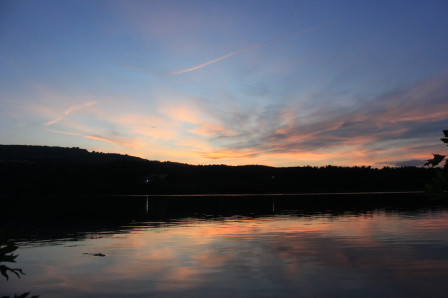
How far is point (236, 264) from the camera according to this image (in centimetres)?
1962

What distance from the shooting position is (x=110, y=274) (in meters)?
17.9

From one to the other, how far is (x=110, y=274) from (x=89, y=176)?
18271 cm

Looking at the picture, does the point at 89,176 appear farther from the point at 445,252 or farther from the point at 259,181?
the point at 445,252

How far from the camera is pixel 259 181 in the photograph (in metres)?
198

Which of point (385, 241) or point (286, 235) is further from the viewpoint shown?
point (286, 235)

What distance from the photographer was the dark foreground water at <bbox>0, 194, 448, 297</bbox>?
49.9 feet

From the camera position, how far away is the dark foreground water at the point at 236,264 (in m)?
15.2

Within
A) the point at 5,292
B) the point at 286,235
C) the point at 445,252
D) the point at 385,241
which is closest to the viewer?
the point at 5,292

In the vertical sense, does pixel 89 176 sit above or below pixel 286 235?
above

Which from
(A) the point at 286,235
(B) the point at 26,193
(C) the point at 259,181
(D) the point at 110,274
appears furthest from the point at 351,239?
(C) the point at 259,181

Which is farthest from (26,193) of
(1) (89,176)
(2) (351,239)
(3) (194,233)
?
(2) (351,239)

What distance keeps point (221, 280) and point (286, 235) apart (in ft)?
49.7

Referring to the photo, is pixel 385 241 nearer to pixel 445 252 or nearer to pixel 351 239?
pixel 351 239

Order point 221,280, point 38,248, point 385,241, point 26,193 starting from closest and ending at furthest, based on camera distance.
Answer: point 221,280, point 38,248, point 385,241, point 26,193
